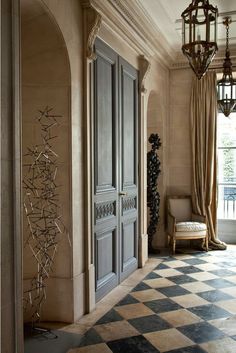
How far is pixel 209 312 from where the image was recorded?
12.7 feet

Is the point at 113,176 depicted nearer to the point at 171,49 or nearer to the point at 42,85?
the point at 42,85

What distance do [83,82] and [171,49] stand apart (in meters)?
3.36

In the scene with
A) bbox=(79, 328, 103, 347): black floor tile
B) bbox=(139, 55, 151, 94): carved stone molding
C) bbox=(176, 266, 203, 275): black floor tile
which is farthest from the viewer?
bbox=(139, 55, 151, 94): carved stone molding

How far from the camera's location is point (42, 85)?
3596 millimetres

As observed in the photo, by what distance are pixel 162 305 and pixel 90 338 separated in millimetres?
1082

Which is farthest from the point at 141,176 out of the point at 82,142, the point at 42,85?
the point at 42,85

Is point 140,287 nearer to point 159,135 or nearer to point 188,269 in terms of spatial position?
point 188,269

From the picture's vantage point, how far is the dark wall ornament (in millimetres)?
6301

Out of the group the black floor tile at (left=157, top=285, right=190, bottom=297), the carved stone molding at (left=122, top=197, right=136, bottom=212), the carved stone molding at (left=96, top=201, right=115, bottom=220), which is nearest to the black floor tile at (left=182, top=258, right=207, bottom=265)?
the black floor tile at (left=157, top=285, right=190, bottom=297)

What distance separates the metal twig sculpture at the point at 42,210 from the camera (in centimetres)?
354

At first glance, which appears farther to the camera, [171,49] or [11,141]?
[171,49]

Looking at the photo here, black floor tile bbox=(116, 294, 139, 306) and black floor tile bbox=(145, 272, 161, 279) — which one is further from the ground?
black floor tile bbox=(145, 272, 161, 279)

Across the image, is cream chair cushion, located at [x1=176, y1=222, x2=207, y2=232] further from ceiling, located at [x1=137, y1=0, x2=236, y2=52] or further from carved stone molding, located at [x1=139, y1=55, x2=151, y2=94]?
ceiling, located at [x1=137, y1=0, x2=236, y2=52]

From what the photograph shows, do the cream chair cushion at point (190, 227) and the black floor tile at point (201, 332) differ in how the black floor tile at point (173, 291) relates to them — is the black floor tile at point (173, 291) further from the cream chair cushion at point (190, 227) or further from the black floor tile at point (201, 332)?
the cream chair cushion at point (190, 227)
